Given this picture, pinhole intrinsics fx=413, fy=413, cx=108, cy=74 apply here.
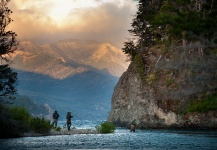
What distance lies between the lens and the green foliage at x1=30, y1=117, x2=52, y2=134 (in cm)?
5272

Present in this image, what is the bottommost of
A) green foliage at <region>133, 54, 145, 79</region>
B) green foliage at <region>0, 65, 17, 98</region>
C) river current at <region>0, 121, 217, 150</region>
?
river current at <region>0, 121, 217, 150</region>

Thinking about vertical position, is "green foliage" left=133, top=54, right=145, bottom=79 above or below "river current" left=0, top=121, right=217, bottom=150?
above

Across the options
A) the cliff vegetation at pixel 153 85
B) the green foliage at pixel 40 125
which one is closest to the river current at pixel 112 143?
the green foliage at pixel 40 125

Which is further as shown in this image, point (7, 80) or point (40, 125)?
point (40, 125)

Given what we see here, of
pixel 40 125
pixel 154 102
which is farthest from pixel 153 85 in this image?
pixel 40 125

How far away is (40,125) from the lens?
178 ft

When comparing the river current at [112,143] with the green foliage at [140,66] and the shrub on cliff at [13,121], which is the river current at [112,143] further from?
the green foliage at [140,66]

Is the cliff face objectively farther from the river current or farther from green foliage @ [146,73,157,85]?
the river current

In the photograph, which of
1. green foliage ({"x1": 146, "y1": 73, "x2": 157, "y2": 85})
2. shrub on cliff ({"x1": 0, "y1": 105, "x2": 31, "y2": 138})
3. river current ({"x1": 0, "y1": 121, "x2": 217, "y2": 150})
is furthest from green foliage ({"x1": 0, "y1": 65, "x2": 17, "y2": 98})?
green foliage ({"x1": 146, "y1": 73, "x2": 157, "y2": 85})

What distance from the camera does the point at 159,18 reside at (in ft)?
60.5

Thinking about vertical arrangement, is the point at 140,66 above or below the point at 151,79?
above

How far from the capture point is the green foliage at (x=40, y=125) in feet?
173

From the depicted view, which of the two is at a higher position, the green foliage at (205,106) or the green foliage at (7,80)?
the green foliage at (7,80)

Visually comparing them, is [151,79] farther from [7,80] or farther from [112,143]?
[112,143]
